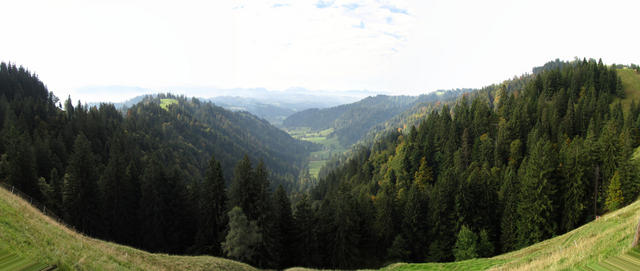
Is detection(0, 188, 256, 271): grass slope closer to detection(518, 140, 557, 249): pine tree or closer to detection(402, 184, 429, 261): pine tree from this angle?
detection(402, 184, 429, 261): pine tree

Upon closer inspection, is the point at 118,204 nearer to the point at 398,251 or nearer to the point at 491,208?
the point at 398,251

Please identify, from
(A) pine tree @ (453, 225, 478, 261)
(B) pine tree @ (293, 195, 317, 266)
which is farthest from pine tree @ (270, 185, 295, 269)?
(A) pine tree @ (453, 225, 478, 261)

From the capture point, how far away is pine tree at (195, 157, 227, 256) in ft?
147

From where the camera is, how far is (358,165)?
126438 millimetres

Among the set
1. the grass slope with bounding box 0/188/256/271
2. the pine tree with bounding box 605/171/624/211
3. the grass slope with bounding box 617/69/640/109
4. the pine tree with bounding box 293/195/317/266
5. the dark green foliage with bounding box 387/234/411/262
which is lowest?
the dark green foliage with bounding box 387/234/411/262

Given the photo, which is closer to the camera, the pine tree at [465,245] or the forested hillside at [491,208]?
the pine tree at [465,245]

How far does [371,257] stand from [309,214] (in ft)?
53.8

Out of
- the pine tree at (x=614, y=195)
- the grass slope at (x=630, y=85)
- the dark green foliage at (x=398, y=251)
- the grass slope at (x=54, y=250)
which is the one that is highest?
the grass slope at (x=630, y=85)

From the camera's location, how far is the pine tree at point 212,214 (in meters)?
44.7

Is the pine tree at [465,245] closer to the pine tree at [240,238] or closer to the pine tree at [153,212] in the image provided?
the pine tree at [240,238]

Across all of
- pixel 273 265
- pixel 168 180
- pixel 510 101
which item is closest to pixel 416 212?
pixel 273 265

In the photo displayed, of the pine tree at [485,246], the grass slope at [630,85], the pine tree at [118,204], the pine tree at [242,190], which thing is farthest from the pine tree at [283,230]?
the grass slope at [630,85]

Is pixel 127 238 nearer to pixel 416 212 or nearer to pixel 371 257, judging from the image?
pixel 371 257

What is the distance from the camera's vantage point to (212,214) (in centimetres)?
4628
